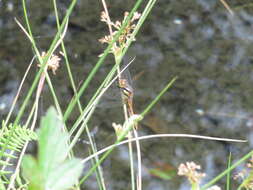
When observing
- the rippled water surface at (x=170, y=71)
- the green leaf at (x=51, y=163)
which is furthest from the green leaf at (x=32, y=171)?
the rippled water surface at (x=170, y=71)

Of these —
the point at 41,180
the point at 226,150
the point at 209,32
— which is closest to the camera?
the point at 41,180

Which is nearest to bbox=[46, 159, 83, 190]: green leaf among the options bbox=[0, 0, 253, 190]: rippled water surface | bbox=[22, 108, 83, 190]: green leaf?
bbox=[22, 108, 83, 190]: green leaf

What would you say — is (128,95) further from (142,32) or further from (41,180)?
(142,32)

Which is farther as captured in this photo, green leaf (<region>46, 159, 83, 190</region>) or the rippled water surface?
the rippled water surface

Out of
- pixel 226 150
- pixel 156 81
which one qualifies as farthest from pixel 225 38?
pixel 226 150

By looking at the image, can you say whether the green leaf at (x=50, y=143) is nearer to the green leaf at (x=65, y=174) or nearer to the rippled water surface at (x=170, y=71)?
the green leaf at (x=65, y=174)

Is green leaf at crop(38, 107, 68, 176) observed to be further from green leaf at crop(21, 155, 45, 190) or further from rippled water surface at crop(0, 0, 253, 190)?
rippled water surface at crop(0, 0, 253, 190)

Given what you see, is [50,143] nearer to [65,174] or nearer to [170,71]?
[65,174]

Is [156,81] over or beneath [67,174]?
beneath
